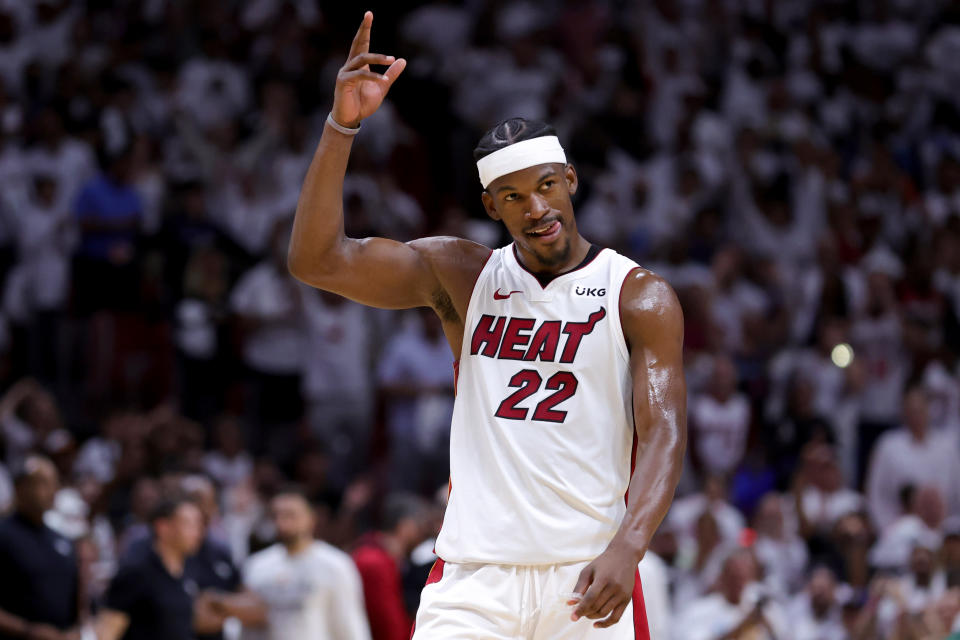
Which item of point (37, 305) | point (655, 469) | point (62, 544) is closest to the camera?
point (655, 469)

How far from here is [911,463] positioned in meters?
13.4

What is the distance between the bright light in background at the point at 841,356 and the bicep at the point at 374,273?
970 centimetres

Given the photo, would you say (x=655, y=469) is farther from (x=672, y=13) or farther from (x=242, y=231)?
(x=672, y=13)

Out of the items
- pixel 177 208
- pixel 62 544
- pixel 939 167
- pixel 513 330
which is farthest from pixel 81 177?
pixel 513 330

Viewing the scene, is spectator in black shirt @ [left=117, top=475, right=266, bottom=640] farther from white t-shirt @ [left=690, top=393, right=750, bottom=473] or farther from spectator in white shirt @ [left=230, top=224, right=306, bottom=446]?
white t-shirt @ [left=690, top=393, right=750, bottom=473]

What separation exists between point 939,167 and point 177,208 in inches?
333

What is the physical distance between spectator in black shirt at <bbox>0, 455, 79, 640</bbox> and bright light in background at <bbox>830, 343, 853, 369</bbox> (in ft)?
25.6

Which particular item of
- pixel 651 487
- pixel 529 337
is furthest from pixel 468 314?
pixel 651 487

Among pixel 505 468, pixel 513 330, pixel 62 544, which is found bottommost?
pixel 62 544

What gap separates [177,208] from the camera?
1464 cm

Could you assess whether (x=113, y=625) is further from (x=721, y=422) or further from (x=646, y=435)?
(x=721, y=422)

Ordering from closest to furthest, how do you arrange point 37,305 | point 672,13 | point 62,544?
1. point 62,544
2. point 37,305
3. point 672,13

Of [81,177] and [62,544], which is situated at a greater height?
[81,177]

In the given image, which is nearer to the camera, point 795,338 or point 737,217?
point 795,338
